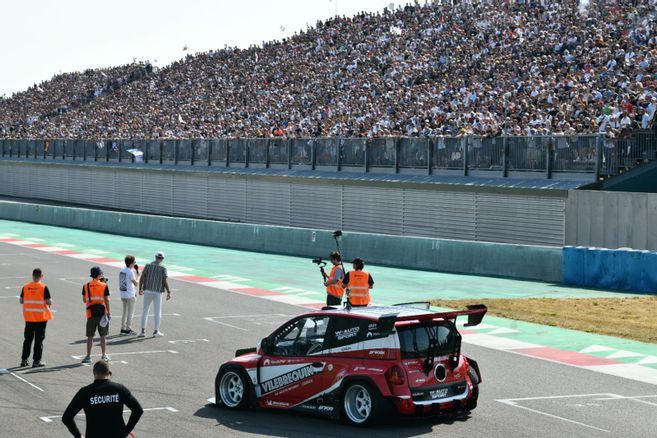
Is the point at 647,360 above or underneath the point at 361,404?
underneath

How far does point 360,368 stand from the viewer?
13031 millimetres

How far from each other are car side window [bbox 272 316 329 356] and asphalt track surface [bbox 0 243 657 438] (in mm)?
853

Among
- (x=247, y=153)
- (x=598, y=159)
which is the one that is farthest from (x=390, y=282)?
(x=247, y=153)

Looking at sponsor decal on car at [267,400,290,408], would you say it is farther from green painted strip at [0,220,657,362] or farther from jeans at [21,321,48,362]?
green painted strip at [0,220,657,362]

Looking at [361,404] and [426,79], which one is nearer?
[361,404]

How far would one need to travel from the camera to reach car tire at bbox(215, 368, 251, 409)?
46.1ft

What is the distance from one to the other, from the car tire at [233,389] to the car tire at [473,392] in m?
2.83

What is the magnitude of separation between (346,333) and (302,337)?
2.42 ft

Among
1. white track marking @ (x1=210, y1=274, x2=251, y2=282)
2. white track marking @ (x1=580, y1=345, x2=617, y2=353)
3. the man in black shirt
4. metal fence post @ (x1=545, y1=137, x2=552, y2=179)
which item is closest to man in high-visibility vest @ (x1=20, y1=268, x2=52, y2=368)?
the man in black shirt

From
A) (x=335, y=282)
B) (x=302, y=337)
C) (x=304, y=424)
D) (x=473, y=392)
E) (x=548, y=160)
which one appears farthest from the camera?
(x=548, y=160)

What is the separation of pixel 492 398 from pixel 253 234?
26.1 meters

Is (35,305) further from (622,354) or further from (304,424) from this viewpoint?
(622,354)

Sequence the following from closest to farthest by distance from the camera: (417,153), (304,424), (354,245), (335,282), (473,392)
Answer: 1. (304,424)
2. (473,392)
3. (335,282)
4. (354,245)
5. (417,153)

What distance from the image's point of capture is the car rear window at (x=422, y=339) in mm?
12938
